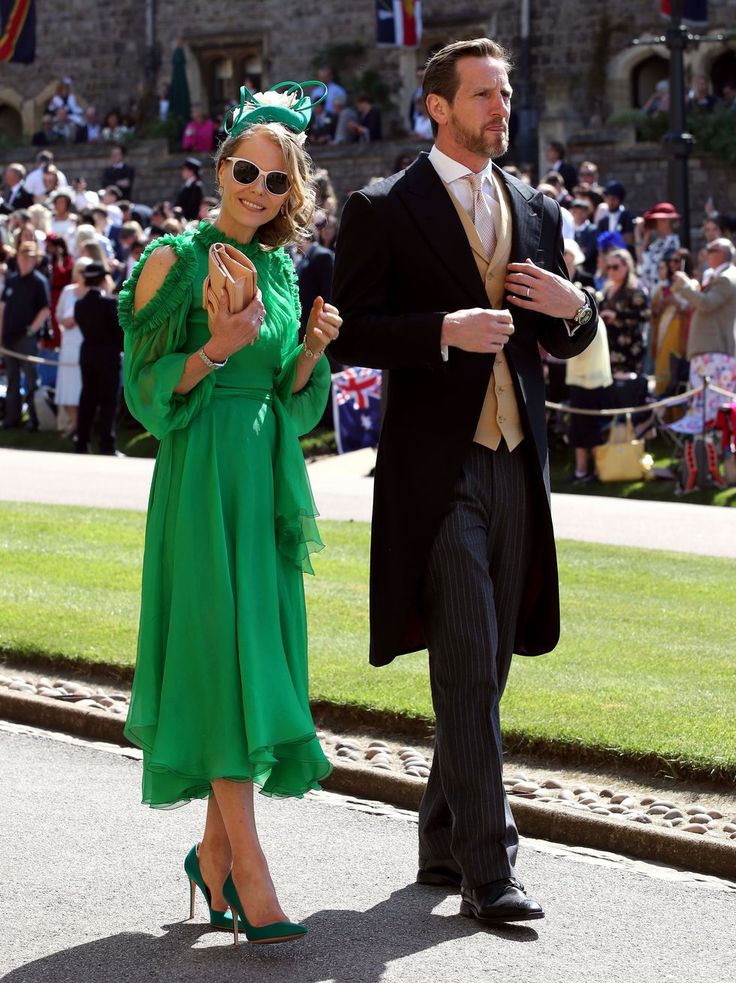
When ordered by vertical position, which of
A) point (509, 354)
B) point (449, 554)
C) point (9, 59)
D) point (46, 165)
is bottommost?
point (449, 554)

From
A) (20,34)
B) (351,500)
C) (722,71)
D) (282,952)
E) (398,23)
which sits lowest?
(282,952)

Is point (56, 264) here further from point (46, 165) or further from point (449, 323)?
point (449, 323)

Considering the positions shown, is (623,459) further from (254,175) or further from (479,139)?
(254,175)

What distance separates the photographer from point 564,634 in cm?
860

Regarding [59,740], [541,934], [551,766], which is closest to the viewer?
[541,934]

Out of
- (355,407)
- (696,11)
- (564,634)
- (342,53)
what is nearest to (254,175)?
(564,634)

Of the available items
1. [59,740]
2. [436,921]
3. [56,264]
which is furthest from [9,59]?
[436,921]

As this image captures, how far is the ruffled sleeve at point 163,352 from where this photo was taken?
4.71m

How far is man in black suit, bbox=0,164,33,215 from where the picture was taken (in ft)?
84.3

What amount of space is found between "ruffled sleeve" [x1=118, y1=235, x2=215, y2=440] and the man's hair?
0.83m

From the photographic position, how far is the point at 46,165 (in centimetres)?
2541

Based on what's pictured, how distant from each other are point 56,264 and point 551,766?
43.9 feet

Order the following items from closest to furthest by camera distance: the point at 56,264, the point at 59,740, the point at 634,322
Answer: the point at 59,740 → the point at 634,322 → the point at 56,264

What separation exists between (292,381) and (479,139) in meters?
0.86
